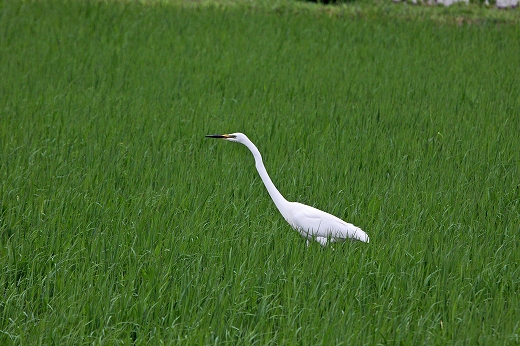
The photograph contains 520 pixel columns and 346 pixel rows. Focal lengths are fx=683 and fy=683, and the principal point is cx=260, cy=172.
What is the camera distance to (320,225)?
14.0 ft

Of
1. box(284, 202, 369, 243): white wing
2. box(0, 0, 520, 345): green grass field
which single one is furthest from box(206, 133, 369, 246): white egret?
box(0, 0, 520, 345): green grass field

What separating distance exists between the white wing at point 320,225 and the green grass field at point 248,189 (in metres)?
0.12

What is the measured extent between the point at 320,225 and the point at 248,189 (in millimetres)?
982

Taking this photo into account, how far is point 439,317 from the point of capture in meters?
3.31

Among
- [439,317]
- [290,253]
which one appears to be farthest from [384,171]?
[439,317]

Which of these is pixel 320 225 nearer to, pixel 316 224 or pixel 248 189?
pixel 316 224

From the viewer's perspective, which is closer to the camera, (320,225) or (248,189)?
(320,225)

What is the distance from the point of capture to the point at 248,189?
16.8 feet

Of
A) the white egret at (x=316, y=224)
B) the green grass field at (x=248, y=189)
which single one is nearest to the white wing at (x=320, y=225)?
the white egret at (x=316, y=224)

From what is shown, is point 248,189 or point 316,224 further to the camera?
point 248,189

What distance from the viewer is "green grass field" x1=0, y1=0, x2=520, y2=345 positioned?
10.5 ft

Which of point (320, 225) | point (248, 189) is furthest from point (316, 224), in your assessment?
point (248, 189)

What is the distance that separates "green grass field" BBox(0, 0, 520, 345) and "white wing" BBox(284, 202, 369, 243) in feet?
0.39

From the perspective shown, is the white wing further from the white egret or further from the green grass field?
the green grass field
